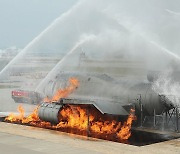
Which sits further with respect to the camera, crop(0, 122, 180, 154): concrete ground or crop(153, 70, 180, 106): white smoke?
crop(153, 70, 180, 106): white smoke

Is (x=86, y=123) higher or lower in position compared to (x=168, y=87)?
lower

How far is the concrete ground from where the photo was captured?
17.1m

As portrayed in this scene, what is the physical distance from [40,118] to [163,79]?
865 centimetres

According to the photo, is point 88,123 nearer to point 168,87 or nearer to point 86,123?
point 86,123

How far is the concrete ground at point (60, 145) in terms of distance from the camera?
17125 millimetres

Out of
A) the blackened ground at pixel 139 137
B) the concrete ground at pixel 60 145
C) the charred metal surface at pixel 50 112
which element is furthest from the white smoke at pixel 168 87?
the charred metal surface at pixel 50 112

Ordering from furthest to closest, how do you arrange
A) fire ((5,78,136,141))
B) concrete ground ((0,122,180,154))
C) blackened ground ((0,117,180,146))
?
fire ((5,78,136,141)) < blackened ground ((0,117,180,146)) < concrete ground ((0,122,180,154))

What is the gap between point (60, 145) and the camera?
715 inches

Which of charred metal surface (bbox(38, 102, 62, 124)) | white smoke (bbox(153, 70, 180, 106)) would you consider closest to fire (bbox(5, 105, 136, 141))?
charred metal surface (bbox(38, 102, 62, 124))

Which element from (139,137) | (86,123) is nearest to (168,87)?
(139,137)

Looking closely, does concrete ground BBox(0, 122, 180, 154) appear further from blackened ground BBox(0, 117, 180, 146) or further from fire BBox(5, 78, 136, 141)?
fire BBox(5, 78, 136, 141)

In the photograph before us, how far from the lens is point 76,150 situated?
672 inches

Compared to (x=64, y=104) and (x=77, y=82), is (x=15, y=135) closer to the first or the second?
(x=64, y=104)

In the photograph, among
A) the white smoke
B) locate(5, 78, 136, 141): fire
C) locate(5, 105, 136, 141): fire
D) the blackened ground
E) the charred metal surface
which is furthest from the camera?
Answer: the charred metal surface
